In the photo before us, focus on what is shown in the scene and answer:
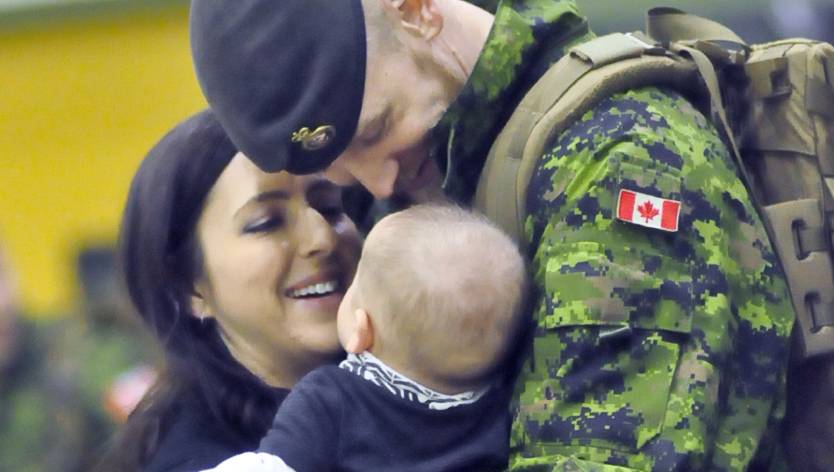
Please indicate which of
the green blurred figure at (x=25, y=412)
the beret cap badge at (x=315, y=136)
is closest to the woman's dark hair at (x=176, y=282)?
the beret cap badge at (x=315, y=136)

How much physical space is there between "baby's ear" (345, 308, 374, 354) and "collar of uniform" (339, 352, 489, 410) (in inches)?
0.6

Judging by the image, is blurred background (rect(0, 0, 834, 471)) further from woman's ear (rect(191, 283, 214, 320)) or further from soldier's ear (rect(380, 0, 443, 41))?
soldier's ear (rect(380, 0, 443, 41))

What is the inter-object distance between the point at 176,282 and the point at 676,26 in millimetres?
1069

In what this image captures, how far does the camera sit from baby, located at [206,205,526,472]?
8.94ft

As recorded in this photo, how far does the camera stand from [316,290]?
3.39m

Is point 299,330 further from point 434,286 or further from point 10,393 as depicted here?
point 10,393

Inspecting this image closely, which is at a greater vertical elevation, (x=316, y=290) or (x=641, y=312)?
(x=641, y=312)

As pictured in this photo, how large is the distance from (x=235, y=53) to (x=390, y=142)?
289 millimetres

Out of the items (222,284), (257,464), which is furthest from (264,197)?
(257,464)

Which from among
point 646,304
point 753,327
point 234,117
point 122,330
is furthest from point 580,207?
point 122,330

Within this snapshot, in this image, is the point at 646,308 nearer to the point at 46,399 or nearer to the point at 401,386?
the point at 401,386

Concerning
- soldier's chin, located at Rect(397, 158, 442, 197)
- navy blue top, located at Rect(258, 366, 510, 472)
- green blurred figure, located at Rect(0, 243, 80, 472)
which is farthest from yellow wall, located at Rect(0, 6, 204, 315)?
navy blue top, located at Rect(258, 366, 510, 472)

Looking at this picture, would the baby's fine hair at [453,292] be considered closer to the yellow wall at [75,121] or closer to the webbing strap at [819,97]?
the webbing strap at [819,97]

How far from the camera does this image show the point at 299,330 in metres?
3.37
